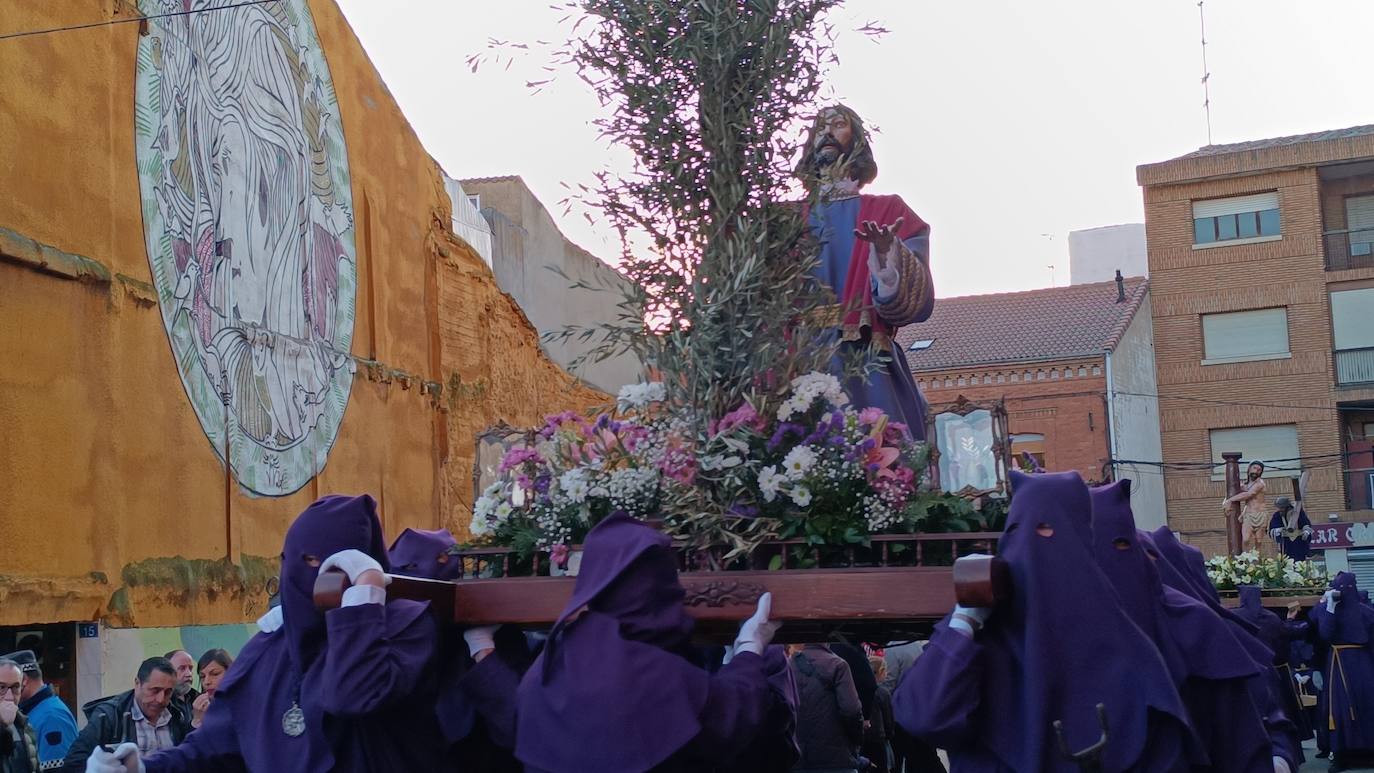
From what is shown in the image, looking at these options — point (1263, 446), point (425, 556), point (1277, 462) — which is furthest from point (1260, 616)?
point (1263, 446)

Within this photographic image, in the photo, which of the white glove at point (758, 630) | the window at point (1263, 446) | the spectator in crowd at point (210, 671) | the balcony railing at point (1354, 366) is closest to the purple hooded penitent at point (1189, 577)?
the white glove at point (758, 630)

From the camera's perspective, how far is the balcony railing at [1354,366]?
3925cm

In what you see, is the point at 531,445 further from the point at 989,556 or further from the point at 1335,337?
the point at 1335,337

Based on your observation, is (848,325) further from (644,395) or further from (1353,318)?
(1353,318)

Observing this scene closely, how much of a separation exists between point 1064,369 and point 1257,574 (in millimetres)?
23844

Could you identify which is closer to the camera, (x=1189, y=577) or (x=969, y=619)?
(x=969, y=619)

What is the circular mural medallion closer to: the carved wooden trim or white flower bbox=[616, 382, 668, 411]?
white flower bbox=[616, 382, 668, 411]

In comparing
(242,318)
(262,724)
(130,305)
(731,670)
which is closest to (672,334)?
(731,670)

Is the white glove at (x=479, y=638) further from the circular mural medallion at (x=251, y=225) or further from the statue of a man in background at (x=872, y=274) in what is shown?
the circular mural medallion at (x=251, y=225)

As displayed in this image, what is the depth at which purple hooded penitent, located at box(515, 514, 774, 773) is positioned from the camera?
4703 millimetres

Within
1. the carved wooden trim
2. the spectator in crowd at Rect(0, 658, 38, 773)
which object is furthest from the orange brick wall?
the carved wooden trim

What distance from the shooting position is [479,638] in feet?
17.7

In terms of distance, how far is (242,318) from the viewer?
1388 cm

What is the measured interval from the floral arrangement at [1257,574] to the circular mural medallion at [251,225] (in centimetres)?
852
